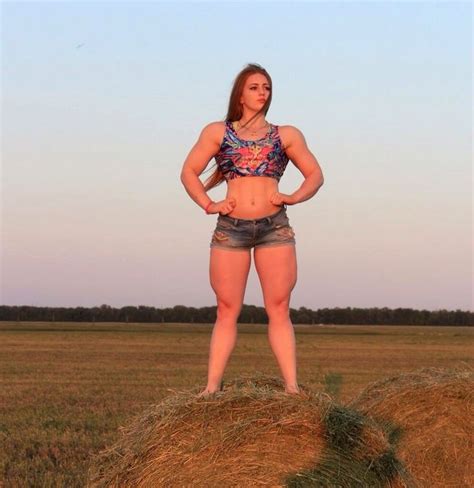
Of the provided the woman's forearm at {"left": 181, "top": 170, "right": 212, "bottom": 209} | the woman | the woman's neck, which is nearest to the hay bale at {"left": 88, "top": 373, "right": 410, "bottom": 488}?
the woman

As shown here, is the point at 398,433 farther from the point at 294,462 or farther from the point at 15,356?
the point at 15,356

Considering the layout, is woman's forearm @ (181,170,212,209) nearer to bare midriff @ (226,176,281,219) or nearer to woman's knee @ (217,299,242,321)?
bare midriff @ (226,176,281,219)

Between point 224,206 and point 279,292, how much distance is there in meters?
0.66

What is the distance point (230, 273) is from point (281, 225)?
0.44 m

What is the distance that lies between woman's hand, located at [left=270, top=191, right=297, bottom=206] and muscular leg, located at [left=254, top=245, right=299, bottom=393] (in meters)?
0.28

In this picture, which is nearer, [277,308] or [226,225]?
[226,225]

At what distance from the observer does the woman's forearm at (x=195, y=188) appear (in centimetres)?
591

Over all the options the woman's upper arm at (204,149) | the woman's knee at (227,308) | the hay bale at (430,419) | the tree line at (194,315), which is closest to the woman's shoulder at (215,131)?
the woman's upper arm at (204,149)

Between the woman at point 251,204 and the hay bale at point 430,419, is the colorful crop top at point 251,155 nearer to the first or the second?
the woman at point 251,204

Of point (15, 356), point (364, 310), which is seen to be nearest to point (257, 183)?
point (15, 356)

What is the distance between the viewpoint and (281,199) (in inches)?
230

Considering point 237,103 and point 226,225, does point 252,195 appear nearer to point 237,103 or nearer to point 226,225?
point 226,225

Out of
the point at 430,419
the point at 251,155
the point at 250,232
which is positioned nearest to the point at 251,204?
the point at 250,232

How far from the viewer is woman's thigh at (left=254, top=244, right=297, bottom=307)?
19.3ft
